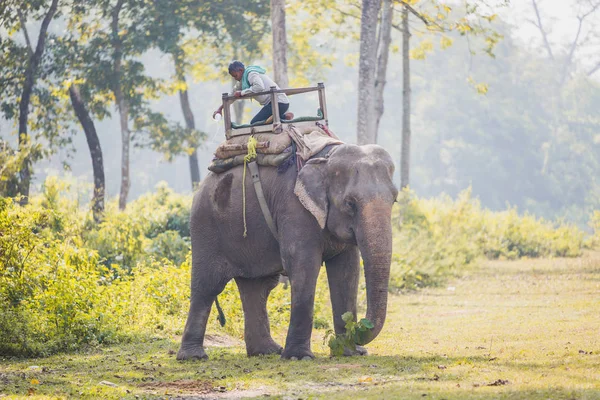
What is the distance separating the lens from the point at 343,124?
74.8 meters

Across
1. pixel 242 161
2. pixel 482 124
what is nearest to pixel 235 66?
pixel 242 161

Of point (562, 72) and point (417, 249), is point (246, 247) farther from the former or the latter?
point (562, 72)

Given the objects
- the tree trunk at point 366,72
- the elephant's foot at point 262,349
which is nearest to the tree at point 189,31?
the tree trunk at point 366,72

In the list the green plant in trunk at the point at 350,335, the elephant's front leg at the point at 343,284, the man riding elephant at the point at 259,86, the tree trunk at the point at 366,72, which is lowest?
the green plant in trunk at the point at 350,335

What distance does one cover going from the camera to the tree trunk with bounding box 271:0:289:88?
18078mm

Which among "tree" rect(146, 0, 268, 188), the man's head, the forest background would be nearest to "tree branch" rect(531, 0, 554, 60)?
the forest background

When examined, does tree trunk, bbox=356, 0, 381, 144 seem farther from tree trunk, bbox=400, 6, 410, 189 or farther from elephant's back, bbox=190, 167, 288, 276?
tree trunk, bbox=400, 6, 410, 189

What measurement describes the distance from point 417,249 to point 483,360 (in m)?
12.2

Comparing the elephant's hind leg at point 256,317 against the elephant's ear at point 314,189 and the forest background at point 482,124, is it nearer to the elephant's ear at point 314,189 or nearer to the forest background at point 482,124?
the elephant's ear at point 314,189

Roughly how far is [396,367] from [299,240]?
5.27 feet

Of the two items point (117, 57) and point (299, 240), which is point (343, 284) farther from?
point (117, 57)

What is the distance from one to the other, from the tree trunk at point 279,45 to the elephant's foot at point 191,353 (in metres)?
8.09

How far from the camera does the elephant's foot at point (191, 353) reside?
10555 millimetres

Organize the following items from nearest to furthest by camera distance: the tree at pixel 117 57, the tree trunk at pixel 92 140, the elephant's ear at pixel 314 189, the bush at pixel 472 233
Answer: the elephant's ear at pixel 314 189 < the bush at pixel 472 233 < the tree trunk at pixel 92 140 < the tree at pixel 117 57
